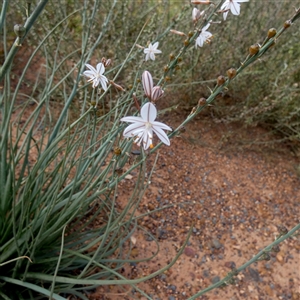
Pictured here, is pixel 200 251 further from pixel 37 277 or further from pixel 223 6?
pixel 223 6

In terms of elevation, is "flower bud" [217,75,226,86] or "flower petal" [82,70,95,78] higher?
"flower petal" [82,70,95,78]

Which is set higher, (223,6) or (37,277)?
(223,6)

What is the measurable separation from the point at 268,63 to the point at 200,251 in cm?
127

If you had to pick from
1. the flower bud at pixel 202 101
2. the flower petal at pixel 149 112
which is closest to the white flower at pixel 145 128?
the flower petal at pixel 149 112

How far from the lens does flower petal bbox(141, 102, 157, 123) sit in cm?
73

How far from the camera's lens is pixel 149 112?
75 cm

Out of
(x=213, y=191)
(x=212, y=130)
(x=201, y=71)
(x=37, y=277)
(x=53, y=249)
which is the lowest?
(x=37, y=277)

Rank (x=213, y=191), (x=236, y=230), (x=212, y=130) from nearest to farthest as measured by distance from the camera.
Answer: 1. (x=236, y=230)
2. (x=213, y=191)
3. (x=212, y=130)

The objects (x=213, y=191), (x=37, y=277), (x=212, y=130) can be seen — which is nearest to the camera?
(x=37, y=277)

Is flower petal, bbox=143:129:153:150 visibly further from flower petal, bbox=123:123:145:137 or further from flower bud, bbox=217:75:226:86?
flower bud, bbox=217:75:226:86

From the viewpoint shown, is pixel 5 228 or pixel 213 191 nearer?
pixel 5 228

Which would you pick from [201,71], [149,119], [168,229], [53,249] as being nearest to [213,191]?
[168,229]

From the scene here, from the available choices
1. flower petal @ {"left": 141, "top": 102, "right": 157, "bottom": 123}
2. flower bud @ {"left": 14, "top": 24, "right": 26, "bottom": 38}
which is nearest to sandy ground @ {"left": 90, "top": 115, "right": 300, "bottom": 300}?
flower petal @ {"left": 141, "top": 102, "right": 157, "bottom": 123}

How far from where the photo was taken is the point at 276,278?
1679 mm
